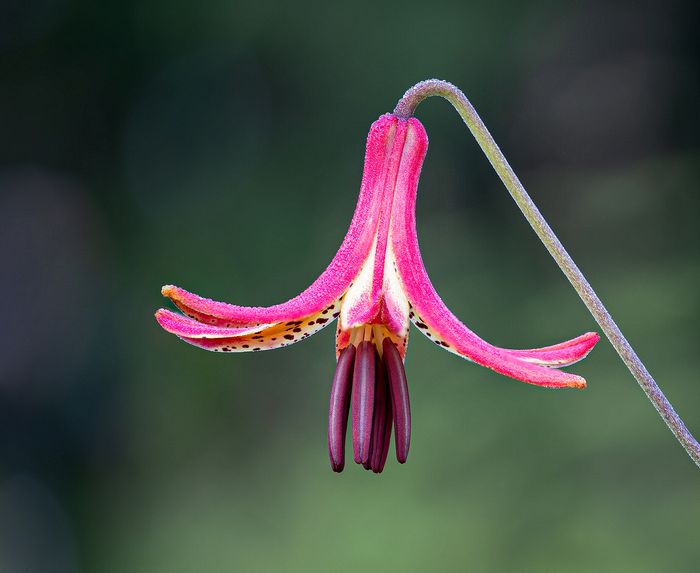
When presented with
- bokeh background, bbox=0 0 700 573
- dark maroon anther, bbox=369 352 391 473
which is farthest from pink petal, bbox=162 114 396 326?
bokeh background, bbox=0 0 700 573

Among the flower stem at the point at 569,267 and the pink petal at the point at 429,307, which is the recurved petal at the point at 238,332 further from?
the flower stem at the point at 569,267

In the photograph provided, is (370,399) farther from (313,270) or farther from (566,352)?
(313,270)

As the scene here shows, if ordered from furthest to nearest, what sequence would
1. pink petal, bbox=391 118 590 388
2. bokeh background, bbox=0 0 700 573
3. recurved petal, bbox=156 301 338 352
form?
1. bokeh background, bbox=0 0 700 573
2. recurved petal, bbox=156 301 338 352
3. pink petal, bbox=391 118 590 388

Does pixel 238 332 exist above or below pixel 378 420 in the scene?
above

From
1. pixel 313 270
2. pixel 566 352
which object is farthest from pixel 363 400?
pixel 313 270

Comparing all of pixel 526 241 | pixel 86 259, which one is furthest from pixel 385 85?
pixel 86 259

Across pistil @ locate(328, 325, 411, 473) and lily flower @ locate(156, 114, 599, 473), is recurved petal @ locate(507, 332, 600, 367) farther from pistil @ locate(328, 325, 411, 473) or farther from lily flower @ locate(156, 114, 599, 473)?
pistil @ locate(328, 325, 411, 473)

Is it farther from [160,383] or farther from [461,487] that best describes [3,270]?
[461,487]
